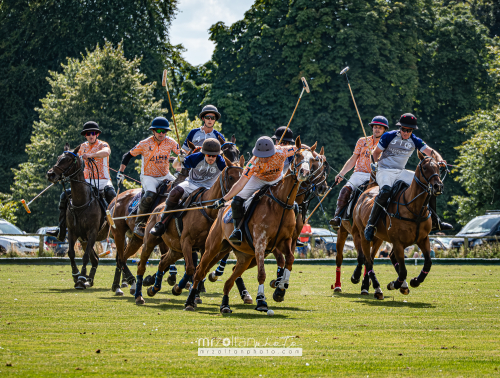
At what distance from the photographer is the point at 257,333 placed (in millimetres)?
8000

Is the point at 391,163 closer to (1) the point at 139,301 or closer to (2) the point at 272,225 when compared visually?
(2) the point at 272,225

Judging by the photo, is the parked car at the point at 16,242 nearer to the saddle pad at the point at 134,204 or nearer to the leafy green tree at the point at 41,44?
the saddle pad at the point at 134,204

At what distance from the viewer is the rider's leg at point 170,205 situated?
39.4 feet

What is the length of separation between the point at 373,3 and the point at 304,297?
31.1 meters

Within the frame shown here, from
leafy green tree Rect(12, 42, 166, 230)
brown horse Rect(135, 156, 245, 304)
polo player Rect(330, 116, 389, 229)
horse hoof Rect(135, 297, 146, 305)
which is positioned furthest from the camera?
leafy green tree Rect(12, 42, 166, 230)

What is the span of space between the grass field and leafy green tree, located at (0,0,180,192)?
33669mm

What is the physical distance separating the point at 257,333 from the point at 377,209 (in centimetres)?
599

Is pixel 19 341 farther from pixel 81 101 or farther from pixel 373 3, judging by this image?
pixel 373 3

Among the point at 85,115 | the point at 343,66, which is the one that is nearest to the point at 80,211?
the point at 85,115

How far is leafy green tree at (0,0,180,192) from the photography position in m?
45.0

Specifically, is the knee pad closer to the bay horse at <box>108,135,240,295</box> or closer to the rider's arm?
the rider's arm

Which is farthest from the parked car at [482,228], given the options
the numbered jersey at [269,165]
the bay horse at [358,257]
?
the numbered jersey at [269,165]

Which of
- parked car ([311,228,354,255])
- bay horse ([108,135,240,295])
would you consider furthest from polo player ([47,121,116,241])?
parked car ([311,228,354,255])

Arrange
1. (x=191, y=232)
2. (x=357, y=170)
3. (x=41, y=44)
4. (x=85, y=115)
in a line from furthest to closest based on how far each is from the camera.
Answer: (x=41, y=44) → (x=85, y=115) → (x=357, y=170) → (x=191, y=232)
